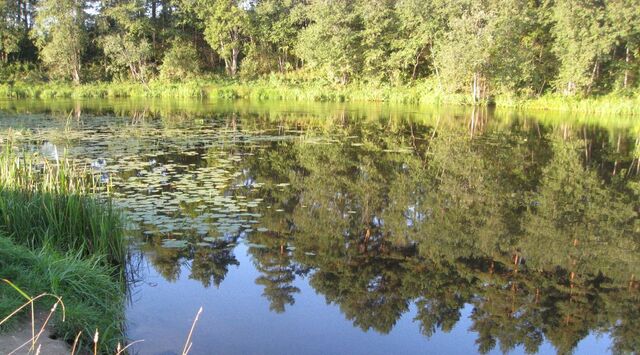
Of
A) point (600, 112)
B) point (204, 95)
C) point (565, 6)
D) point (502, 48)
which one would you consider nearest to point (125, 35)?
point (204, 95)

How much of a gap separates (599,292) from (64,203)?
5.58 m

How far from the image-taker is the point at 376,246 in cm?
633

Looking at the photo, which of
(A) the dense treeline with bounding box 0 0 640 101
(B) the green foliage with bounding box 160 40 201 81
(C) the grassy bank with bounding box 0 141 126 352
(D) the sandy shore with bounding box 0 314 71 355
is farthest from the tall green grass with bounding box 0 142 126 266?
(B) the green foliage with bounding box 160 40 201 81

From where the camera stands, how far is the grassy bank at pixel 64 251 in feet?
12.8

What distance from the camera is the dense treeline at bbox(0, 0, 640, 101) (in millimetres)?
27609

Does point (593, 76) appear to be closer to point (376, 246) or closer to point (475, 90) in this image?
point (475, 90)

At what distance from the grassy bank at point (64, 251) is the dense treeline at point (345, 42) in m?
25.4

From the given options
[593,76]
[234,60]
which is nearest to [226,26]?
[234,60]

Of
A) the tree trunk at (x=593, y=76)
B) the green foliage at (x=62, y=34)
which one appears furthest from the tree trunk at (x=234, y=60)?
the tree trunk at (x=593, y=76)

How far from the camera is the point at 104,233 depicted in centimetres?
532

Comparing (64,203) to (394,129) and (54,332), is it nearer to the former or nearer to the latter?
(54,332)

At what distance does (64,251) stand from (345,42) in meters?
30.5

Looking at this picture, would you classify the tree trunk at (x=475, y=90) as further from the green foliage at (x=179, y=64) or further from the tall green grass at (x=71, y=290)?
the tall green grass at (x=71, y=290)

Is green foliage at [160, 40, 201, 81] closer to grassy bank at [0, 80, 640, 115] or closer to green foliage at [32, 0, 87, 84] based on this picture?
grassy bank at [0, 80, 640, 115]
